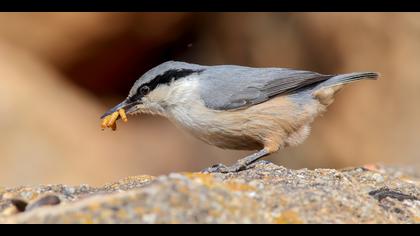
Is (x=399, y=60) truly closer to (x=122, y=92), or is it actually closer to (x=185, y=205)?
(x=122, y=92)

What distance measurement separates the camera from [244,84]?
752 cm

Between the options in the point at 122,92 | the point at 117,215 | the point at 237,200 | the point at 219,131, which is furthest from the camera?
the point at 122,92

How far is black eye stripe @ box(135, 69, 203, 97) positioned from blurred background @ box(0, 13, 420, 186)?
5.25 m

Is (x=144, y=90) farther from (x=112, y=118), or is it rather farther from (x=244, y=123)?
(x=244, y=123)

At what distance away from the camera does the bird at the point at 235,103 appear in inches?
282

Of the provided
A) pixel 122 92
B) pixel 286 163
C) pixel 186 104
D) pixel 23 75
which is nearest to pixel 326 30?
pixel 286 163

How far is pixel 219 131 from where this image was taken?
7102 mm

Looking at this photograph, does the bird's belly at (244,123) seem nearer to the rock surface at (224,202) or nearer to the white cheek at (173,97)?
the white cheek at (173,97)

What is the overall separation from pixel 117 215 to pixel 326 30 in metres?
10.1

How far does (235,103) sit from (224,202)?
2.88 metres

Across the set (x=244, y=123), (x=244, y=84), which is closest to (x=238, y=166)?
(x=244, y=123)

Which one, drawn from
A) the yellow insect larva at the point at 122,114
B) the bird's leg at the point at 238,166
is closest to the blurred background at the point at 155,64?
the yellow insect larva at the point at 122,114

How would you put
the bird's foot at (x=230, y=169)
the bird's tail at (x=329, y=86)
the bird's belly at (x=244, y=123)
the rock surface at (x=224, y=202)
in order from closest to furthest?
the rock surface at (x=224, y=202) → the bird's foot at (x=230, y=169) → the bird's belly at (x=244, y=123) → the bird's tail at (x=329, y=86)

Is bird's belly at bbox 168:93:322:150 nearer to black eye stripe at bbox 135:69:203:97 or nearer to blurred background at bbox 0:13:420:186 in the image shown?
black eye stripe at bbox 135:69:203:97
